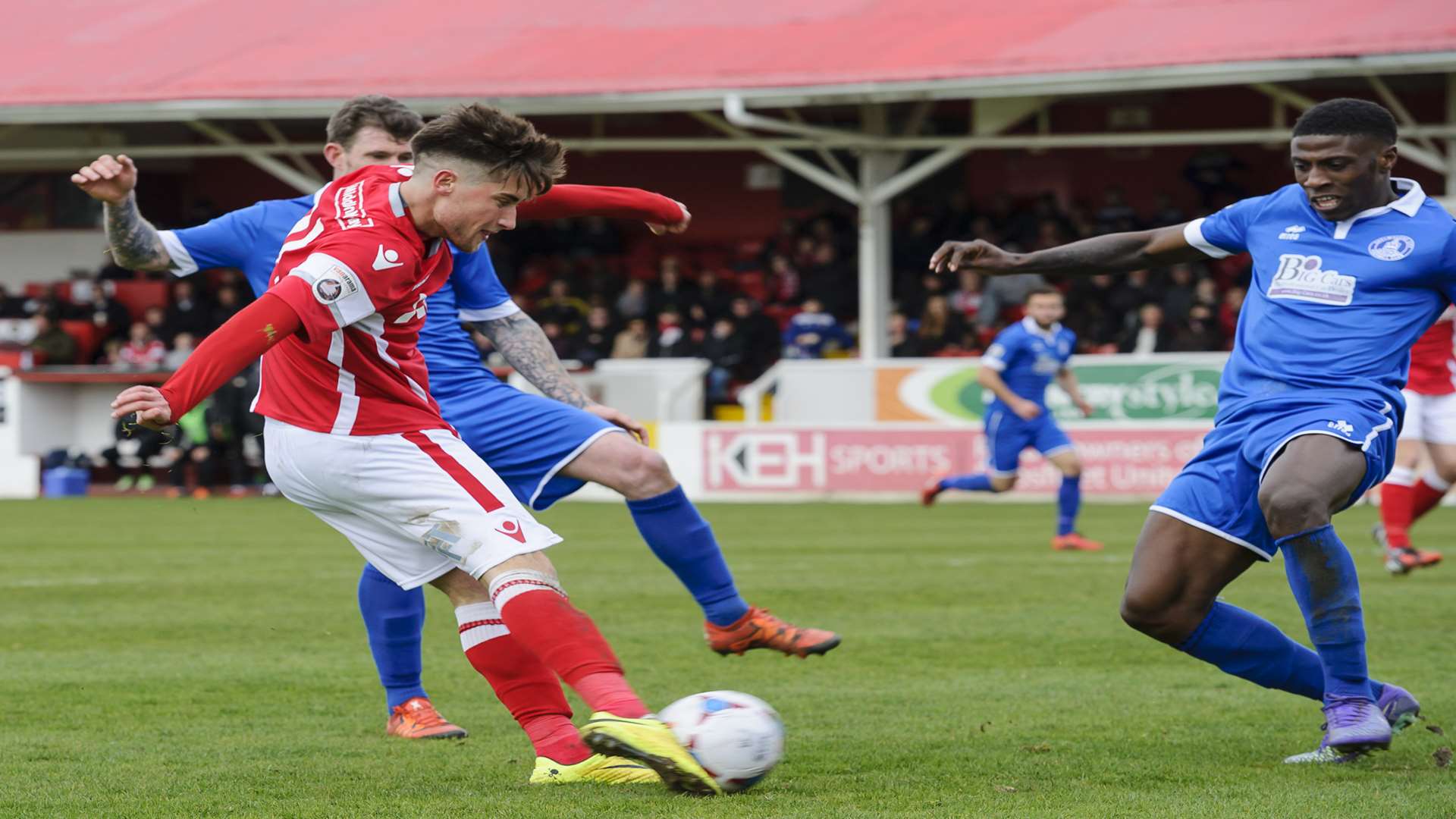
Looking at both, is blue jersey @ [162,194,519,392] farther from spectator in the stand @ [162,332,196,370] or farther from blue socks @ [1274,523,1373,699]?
spectator in the stand @ [162,332,196,370]

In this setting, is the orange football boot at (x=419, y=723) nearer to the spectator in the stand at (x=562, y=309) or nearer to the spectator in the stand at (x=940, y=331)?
the spectator in the stand at (x=940, y=331)

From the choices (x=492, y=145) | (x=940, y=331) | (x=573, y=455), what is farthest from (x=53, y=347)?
(x=492, y=145)

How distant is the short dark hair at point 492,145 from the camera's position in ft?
13.7

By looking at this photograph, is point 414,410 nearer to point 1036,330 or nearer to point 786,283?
point 1036,330

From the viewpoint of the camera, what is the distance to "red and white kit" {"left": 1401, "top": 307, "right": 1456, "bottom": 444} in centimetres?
972

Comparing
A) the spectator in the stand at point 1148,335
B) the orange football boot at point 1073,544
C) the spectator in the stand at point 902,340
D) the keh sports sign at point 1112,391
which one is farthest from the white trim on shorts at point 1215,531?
the spectator in the stand at point 902,340

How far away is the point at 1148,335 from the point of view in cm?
1967

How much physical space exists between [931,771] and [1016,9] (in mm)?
17826

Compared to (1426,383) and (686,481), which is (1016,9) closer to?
(686,481)

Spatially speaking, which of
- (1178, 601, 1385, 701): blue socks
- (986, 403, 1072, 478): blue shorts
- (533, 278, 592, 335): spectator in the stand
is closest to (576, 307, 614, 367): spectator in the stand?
(533, 278, 592, 335): spectator in the stand

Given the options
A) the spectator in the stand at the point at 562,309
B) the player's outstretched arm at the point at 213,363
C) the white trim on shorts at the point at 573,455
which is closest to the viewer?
the player's outstretched arm at the point at 213,363

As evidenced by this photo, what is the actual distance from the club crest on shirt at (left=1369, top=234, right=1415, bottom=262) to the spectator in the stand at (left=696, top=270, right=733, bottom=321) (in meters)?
17.3

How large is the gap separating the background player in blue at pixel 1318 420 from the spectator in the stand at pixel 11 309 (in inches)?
880

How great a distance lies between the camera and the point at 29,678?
6629mm
